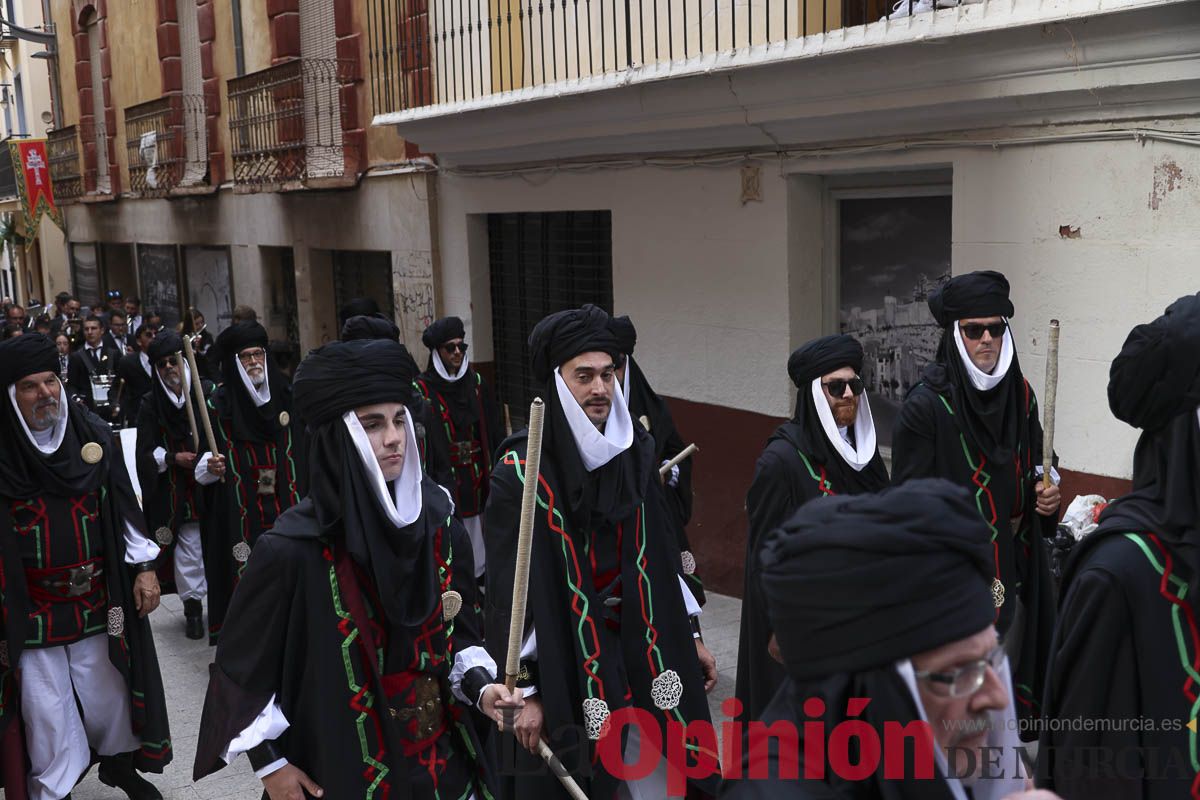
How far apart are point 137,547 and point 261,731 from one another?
7.54ft

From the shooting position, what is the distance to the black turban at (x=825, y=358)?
5270 millimetres

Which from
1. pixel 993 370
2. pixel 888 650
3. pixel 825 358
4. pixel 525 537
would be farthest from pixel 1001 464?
pixel 888 650

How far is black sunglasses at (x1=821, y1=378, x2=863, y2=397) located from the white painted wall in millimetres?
1655

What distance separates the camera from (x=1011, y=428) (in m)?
5.37

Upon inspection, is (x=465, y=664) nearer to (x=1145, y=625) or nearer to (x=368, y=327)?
(x=1145, y=625)

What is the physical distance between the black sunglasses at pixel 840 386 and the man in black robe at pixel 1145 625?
2311mm

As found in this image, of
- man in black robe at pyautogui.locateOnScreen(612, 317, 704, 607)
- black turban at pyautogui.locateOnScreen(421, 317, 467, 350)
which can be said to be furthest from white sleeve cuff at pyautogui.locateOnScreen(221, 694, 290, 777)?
black turban at pyautogui.locateOnScreen(421, 317, 467, 350)

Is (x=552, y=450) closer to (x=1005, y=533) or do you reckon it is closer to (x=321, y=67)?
(x=1005, y=533)

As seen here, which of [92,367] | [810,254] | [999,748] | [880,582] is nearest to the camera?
[880,582]

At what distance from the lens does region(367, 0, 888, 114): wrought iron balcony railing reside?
26.7 feet

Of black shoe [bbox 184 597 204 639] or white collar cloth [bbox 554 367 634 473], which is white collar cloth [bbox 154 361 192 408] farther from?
white collar cloth [bbox 554 367 634 473]

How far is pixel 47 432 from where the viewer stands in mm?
5270

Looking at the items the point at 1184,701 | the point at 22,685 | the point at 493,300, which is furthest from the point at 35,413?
the point at 493,300

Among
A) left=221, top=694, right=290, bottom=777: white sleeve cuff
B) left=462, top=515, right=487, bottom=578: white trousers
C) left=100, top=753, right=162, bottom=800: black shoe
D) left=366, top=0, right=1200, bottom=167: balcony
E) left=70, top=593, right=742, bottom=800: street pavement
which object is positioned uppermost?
left=366, top=0, right=1200, bottom=167: balcony
